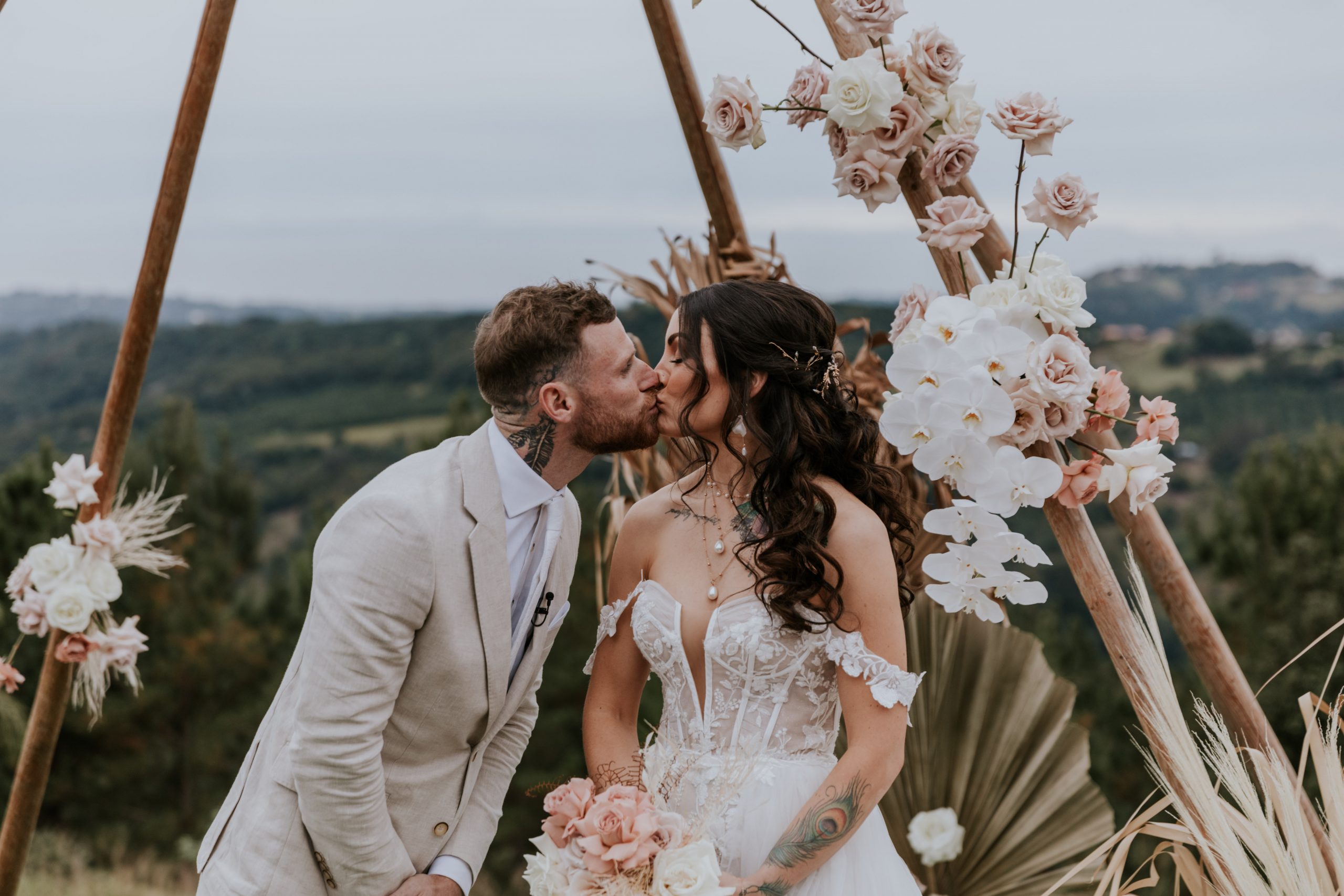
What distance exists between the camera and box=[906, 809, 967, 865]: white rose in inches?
135

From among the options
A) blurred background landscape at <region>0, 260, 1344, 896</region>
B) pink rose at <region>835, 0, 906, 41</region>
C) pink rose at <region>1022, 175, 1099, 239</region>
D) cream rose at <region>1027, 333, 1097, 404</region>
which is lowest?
blurred background landscape at <region>0, 260, 1344, 896</region>

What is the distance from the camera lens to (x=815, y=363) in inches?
96.4

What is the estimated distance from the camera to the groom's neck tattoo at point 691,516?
2539 millimetres

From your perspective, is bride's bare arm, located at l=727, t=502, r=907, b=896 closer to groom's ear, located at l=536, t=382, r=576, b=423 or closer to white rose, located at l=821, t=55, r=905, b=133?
groom's ear, located at l=536, t=382, r=576, b=423

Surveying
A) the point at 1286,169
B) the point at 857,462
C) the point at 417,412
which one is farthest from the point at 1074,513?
the point at 417,412

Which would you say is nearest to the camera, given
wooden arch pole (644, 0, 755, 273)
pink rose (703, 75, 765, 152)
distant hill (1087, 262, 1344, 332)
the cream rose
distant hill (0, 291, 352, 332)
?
the cream rose

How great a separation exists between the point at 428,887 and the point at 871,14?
7.12ft

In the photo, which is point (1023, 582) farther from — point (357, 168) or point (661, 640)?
point (357, 168)

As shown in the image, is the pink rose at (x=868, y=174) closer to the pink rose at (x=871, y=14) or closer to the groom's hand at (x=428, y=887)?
the pink rose at (x=871, y=14)

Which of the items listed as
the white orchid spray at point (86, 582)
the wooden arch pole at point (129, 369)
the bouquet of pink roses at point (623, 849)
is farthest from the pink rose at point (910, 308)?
the white orchid spray at point (86, 582)

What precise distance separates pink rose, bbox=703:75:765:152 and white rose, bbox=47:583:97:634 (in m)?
2.63

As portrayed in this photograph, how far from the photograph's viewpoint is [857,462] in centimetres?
254

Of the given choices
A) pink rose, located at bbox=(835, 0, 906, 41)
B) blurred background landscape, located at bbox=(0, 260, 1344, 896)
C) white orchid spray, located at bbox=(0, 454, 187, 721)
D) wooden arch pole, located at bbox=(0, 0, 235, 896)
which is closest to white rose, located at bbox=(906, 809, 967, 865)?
pink rose, located at bbox=(835, 0, 906, 41)

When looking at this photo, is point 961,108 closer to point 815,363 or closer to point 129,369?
point 815,363
